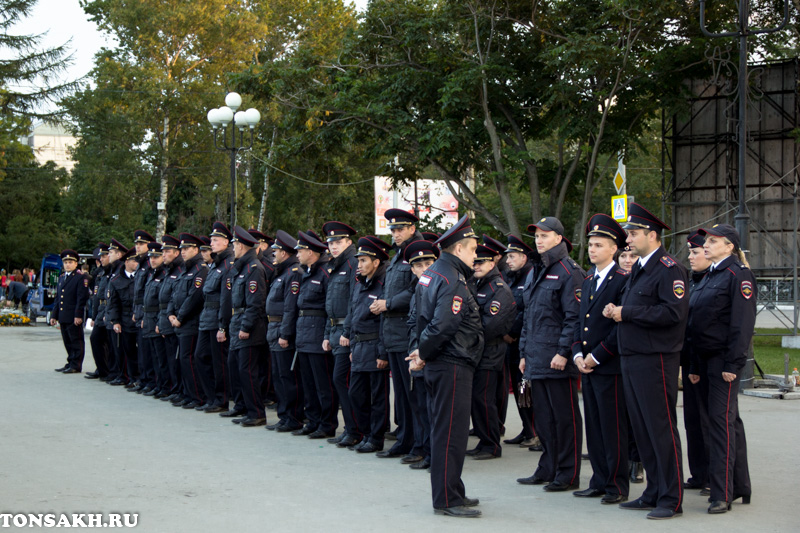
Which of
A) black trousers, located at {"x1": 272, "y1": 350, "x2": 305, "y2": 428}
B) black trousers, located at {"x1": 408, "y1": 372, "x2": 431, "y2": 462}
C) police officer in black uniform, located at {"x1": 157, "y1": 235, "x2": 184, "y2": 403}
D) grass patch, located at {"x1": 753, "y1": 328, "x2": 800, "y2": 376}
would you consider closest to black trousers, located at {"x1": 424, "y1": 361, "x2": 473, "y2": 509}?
black trousers, located at {"x1": 408, "y1": 372, "x2": 431, "y2": 462}

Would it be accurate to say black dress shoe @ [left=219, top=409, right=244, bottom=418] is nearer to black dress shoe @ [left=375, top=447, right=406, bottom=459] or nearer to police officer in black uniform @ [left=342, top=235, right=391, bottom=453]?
police officer in black uniform @ [left=342, top=235, right=391, bottom=453]

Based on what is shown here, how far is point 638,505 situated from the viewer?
655 cm

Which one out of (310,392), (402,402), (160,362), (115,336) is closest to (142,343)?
(160,362)

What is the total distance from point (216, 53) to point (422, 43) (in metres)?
21.9

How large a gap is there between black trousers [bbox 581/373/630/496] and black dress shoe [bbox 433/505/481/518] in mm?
1203

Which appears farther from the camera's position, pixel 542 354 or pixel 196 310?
pixel 196 310

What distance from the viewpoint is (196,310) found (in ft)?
38.9

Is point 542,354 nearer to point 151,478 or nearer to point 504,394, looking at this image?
point 504,394

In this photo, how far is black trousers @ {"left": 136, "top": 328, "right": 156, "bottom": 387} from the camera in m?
13.4

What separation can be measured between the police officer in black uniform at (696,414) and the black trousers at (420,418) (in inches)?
92.2

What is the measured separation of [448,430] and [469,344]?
2.13 feet

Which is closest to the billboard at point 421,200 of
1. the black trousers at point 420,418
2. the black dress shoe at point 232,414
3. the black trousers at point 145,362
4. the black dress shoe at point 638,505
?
the black trousers at point 145,362

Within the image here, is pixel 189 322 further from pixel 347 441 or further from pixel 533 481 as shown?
pixel 533 481

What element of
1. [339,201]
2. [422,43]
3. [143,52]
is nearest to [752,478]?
[422,43]
